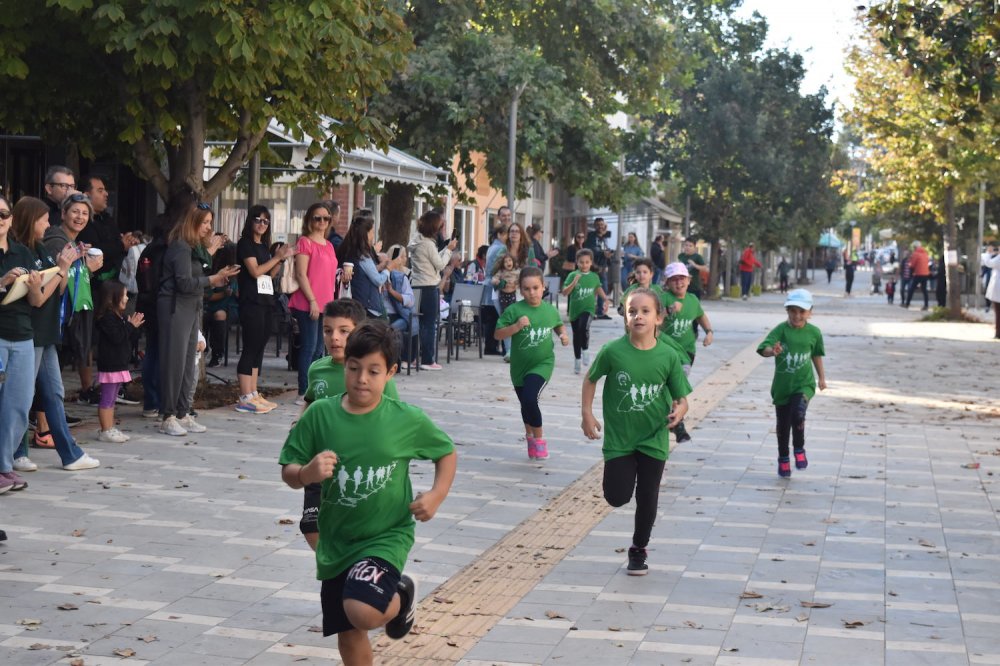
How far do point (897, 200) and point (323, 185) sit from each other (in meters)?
20.6

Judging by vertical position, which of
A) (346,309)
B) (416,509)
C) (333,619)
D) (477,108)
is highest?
(477,108)

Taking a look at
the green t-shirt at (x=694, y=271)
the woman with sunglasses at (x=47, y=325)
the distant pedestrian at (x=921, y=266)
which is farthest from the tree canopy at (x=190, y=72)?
the distant pedestrian at (x=921, y=266)

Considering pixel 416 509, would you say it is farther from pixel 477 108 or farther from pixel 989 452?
pixel 477 108

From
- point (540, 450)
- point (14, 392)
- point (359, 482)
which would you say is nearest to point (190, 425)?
point (540, 450)

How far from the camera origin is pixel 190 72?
11266 mm

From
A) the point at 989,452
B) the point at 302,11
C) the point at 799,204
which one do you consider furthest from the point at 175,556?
the point at 799,204

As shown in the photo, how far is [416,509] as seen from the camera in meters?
4.43

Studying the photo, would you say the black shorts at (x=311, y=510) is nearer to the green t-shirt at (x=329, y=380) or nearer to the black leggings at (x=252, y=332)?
the green t-shirt at (x=329, y=380)

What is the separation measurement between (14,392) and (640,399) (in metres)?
3.68

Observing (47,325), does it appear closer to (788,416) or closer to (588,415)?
(588,415)

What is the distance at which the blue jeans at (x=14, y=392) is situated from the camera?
827cm

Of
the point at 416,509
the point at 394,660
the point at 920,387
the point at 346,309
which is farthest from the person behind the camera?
the point at 920,387

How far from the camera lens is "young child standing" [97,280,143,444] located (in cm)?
1033

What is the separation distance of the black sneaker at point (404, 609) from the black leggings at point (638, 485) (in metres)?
2.60
